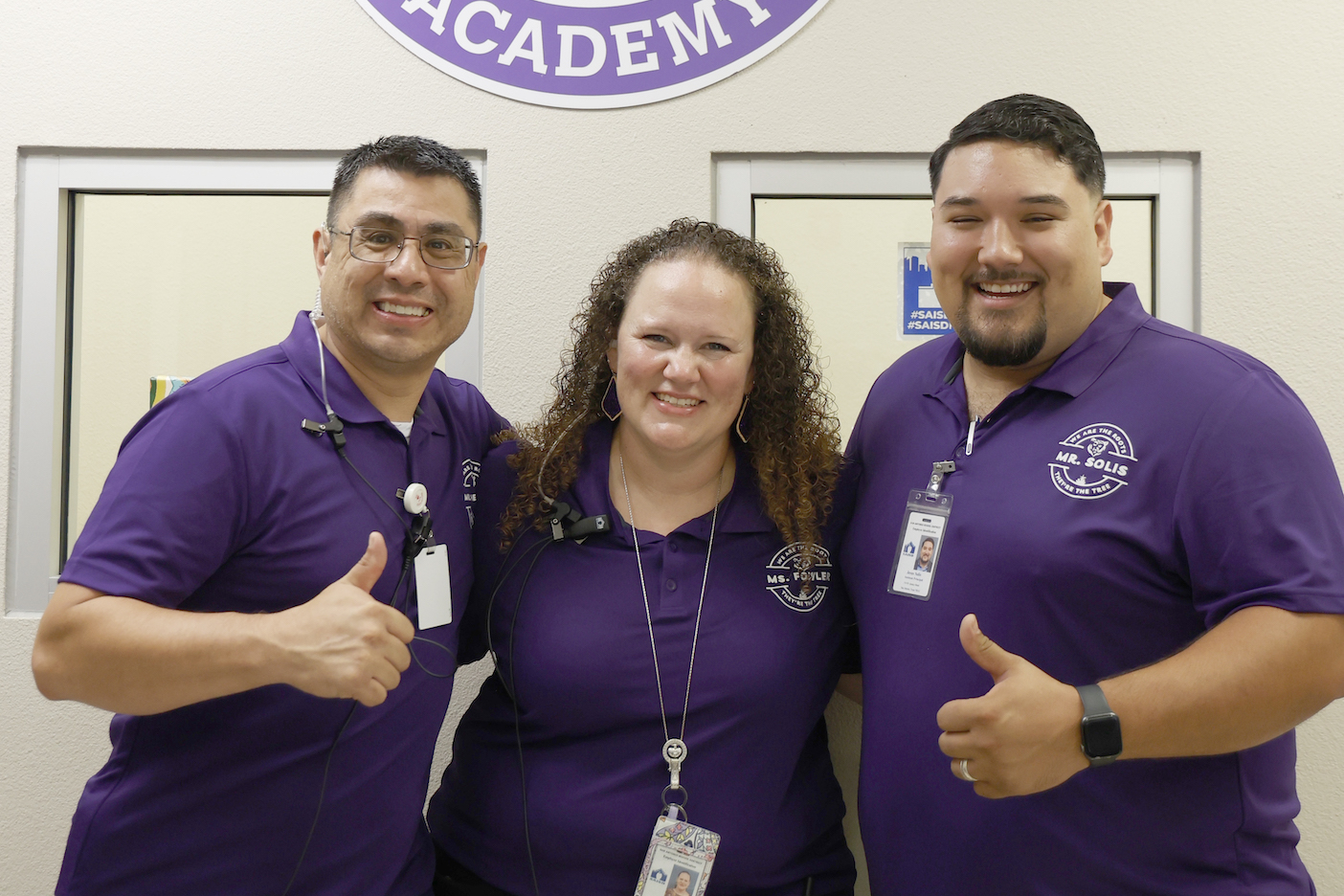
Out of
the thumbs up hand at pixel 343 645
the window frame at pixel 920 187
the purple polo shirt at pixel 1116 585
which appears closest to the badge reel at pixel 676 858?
the purple polo shirt at pixel 1116 585

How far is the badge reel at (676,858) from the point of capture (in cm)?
144

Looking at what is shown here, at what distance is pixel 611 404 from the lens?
1.82 metres

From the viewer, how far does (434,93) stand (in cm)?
202

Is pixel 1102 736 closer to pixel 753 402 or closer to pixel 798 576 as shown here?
pixel 798 576

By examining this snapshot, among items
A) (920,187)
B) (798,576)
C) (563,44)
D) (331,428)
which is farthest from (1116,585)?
(563,44)

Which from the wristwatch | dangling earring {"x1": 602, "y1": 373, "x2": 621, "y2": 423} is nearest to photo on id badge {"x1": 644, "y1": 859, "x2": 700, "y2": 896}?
the wristwatch

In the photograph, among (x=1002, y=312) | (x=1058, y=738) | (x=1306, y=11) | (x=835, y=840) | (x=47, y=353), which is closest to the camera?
(x=1058, y=738)

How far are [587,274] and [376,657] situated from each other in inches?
45.4

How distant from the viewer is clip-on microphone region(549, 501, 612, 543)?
1.61 metres

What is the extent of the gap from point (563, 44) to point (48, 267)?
4.58 ft

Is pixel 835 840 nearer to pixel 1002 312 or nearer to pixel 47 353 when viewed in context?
→ pixel 1002 312

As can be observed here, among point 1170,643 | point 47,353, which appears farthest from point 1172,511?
point 47,353

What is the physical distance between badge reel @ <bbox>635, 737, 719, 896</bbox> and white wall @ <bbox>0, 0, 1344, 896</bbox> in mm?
1052

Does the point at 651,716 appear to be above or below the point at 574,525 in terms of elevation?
below
